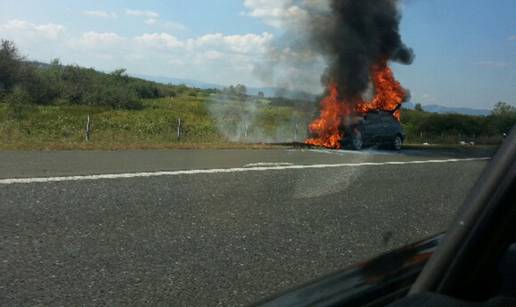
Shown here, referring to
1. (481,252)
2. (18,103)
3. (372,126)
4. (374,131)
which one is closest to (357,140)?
(374,131)

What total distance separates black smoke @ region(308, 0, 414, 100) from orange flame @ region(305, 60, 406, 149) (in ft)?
1.52

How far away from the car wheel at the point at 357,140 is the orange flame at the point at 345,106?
86cm

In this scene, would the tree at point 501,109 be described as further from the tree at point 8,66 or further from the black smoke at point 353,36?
the tree at point 8,66

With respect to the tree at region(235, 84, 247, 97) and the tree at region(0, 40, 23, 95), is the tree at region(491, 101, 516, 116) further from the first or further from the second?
the tree at region(0, 40, 23, 95)

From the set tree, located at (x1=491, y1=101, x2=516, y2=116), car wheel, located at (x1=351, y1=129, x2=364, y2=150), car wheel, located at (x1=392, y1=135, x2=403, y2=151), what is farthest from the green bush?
tree, located at (x1=491, y1=101, x2=516, y2=116)

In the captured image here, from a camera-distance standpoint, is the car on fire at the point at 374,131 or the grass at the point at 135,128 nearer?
the grass at the point at 135,128

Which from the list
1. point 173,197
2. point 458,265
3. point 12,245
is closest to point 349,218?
point 173,197

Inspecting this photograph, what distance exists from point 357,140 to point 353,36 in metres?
5.92

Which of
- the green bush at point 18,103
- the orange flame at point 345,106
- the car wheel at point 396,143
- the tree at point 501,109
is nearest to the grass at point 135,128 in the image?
the green bush at point 18,103

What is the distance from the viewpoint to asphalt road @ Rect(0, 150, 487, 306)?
14.1 ft

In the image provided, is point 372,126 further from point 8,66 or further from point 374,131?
point 8,66

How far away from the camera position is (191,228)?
6.20 m

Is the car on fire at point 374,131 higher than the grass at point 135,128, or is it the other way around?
the car on fire at point 374,131

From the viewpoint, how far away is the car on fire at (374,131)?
2212 centimetres
